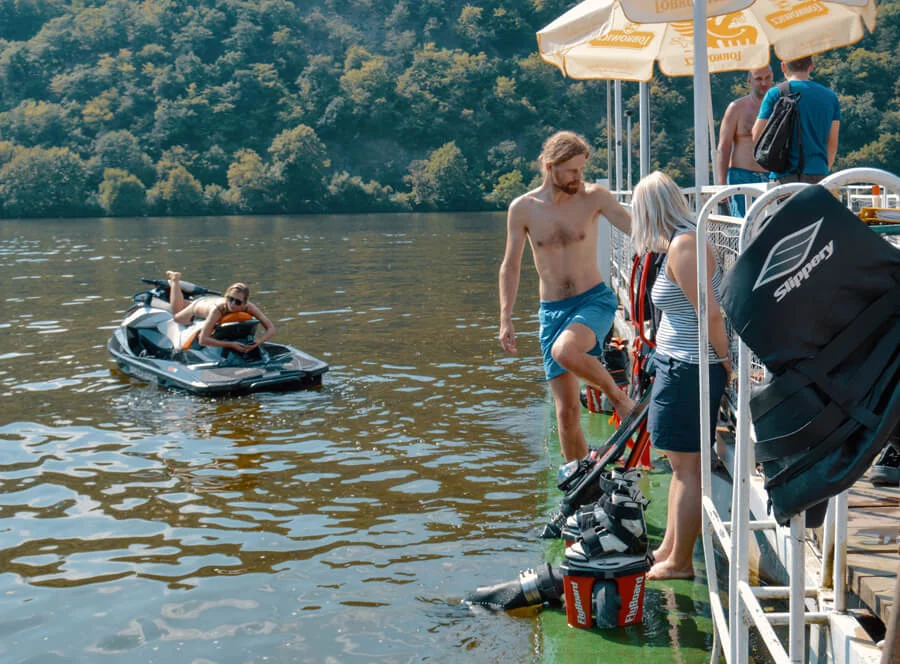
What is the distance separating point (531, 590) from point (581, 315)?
66.5 inches

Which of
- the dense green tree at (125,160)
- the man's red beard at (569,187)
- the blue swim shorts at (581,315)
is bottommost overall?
the blue swim shorts at (581,315)

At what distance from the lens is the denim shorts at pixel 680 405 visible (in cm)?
432

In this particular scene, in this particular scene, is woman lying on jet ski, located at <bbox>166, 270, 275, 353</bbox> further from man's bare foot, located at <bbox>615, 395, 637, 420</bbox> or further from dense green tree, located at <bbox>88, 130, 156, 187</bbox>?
dense green tree, located at <bbox>88, 130, 156, 187</bbox>

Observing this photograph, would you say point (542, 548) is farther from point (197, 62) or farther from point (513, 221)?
point (197, 62)

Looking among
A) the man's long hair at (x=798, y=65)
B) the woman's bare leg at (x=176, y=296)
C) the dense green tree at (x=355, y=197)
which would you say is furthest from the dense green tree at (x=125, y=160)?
the man's long hair at (x=798, y=65)

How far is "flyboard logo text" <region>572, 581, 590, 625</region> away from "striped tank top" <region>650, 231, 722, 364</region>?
109cm

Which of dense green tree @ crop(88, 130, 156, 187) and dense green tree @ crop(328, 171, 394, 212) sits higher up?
dense green tree @ crop(88, 130, 156, 187)

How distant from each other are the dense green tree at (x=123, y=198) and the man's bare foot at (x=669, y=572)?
284 feet

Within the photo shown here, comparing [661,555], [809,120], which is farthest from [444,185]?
[661,555]

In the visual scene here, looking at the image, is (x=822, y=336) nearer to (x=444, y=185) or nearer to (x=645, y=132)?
(x=645, y=132)

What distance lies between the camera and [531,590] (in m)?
4.69

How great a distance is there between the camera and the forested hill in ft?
285

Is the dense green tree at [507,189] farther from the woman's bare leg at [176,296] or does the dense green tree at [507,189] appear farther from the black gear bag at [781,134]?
the black gear bag at [781,134]

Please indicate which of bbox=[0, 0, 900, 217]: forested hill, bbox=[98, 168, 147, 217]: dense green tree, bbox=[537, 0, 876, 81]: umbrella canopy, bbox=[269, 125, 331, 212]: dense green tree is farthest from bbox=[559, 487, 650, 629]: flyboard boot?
bbox=[269, 125, 331, 212]: dense green tree
